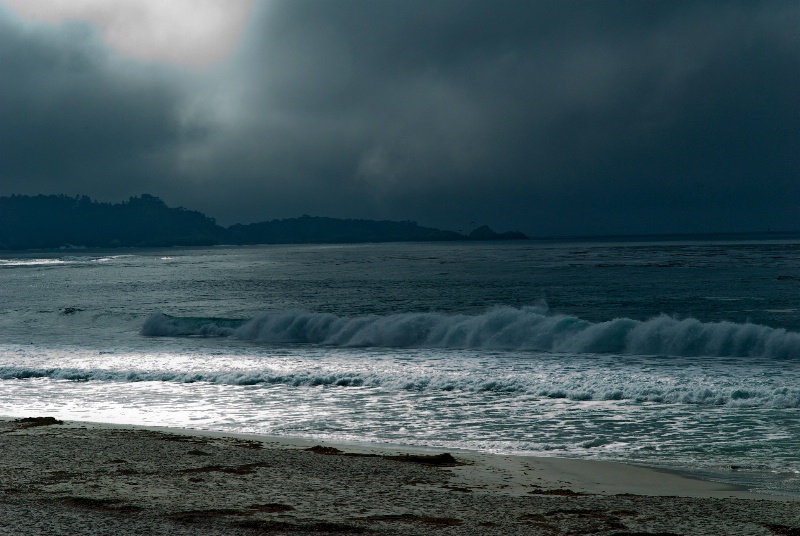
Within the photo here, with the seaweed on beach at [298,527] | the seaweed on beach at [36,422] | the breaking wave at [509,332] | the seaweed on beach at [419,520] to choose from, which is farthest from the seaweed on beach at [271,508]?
the breaking wave at [509,332]

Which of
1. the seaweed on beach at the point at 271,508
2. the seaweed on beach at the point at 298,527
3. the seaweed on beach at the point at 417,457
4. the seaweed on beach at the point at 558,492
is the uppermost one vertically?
the seaweed on beach at the point at 298,527

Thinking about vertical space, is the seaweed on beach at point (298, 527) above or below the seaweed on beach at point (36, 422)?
above

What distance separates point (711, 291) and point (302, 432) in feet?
141

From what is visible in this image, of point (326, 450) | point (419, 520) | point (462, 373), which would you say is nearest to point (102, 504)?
point (419, 520)

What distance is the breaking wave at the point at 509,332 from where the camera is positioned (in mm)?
26016

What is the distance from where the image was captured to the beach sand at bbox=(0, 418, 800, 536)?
7367 mm

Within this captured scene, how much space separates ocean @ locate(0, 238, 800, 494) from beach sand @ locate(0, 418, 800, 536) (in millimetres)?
1412

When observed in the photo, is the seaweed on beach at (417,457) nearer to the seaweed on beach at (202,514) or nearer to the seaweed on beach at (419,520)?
the seaweed on beach at (419,520)

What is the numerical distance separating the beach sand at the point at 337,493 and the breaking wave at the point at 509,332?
1713 cm

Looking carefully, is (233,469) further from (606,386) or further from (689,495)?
(606,386)

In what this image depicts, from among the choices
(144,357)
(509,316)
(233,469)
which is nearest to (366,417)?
(233,469)

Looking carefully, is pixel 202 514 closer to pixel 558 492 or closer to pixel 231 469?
pixel 231 469

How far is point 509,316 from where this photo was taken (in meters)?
31.5

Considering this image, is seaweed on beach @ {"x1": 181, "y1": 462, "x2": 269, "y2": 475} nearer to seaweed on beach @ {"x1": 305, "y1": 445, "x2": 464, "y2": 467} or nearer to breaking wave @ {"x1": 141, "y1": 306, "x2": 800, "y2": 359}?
seaweed on beach @ {"x1": 305, "y1": 445, "x2": 464, "y2": 467}
